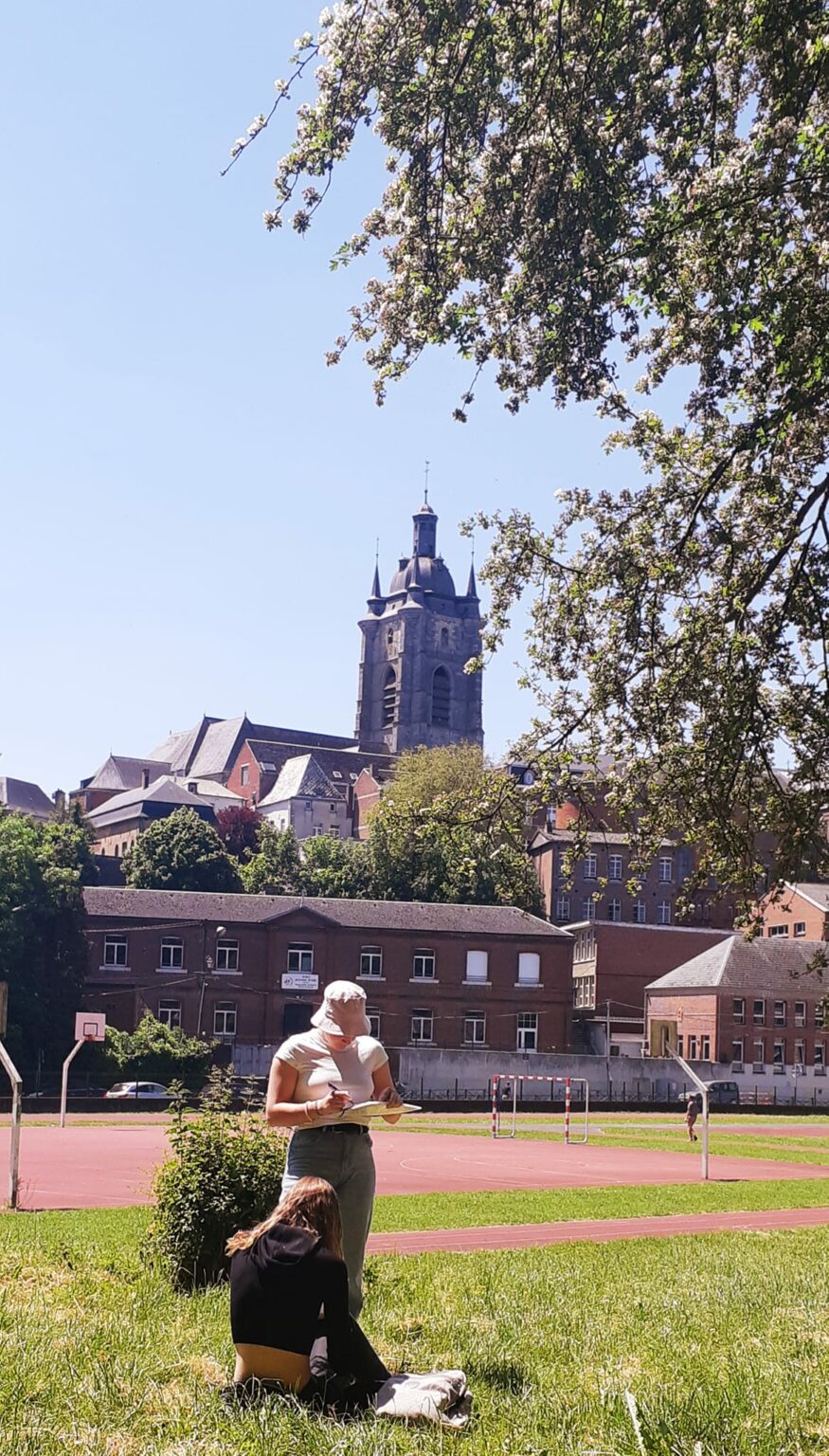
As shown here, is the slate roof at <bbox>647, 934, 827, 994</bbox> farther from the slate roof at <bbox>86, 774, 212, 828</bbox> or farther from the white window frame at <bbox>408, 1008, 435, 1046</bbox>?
the slate roof at <bbox>86, 774, 212, 828</bbox>

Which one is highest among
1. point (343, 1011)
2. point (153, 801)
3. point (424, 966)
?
point (153, 801)

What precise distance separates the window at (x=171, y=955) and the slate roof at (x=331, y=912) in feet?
3.92

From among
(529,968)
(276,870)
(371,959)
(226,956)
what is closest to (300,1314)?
(226,956)

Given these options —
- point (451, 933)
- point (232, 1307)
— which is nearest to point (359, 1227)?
point (232, 1307)

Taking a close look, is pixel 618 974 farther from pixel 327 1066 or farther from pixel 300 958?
pixel 327 1066

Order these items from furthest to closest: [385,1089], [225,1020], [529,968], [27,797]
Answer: [27,797], [529,968], [225,1020], [385,1089]

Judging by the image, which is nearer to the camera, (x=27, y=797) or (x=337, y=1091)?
(x=337, y=1091)

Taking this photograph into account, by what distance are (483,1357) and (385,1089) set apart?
1.40 m

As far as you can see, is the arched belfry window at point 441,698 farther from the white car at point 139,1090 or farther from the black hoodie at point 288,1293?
the black hoodie at point 288,1293

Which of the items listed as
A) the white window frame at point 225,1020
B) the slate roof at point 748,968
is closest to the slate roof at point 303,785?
the slate roof at point 748,968

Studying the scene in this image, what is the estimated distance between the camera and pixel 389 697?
6855 inches

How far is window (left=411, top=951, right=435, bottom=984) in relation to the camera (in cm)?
7600

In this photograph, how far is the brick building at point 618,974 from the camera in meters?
85.6

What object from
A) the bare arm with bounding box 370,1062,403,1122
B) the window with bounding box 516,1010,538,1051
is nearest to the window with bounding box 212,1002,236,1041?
the window with bounding box 516,1010,538,1051
